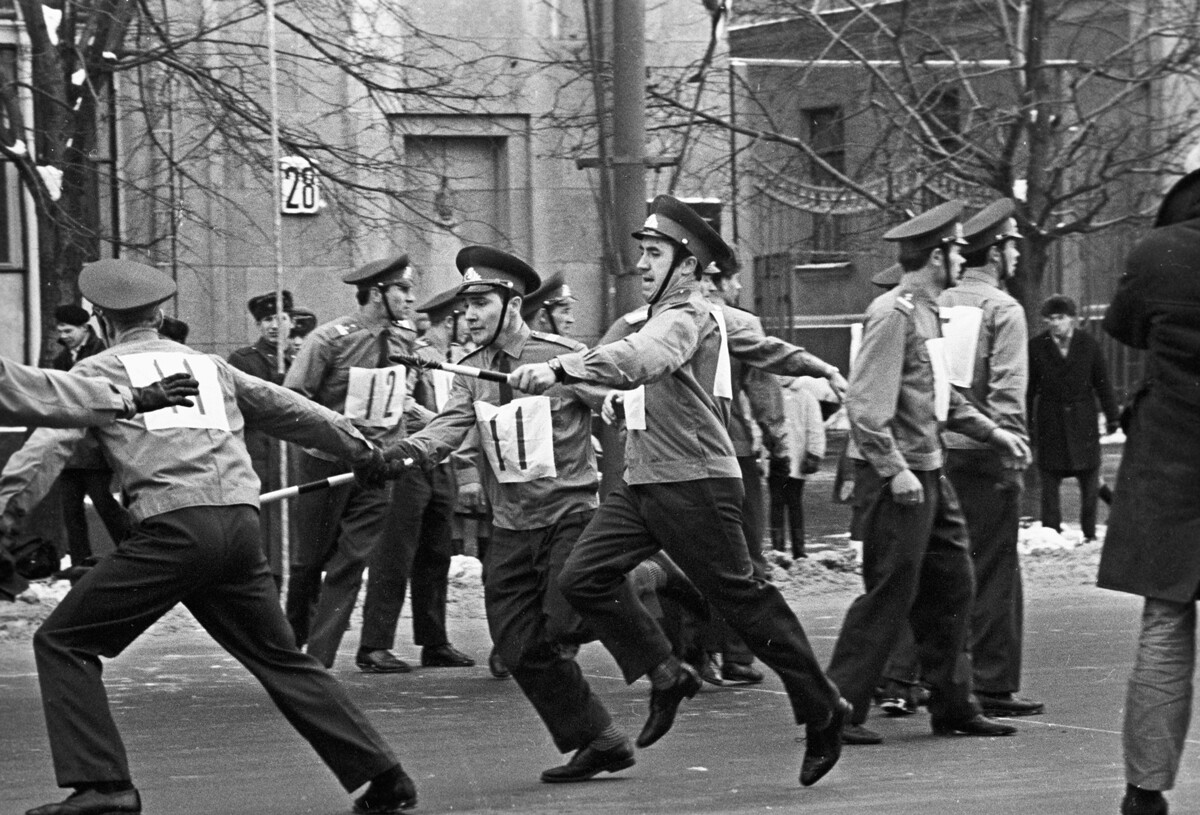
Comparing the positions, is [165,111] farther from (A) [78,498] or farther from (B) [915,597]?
(B) [915,597]

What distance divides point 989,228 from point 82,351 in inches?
255

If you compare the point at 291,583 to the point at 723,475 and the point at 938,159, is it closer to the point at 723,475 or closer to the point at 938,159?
the point at 723,475

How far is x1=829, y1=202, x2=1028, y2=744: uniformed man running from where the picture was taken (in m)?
7.67

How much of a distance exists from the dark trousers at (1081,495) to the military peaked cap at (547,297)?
15.3ft

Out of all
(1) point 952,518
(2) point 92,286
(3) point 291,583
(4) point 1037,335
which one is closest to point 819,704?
Answer: (1) point 952,518

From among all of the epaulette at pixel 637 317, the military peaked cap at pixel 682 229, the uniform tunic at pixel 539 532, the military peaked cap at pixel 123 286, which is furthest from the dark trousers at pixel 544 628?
the military peaked cap at pixel 123 286

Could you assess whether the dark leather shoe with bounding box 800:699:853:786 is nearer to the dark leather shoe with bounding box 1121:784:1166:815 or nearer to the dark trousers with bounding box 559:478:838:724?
the dark trousers with bounding box 559:478:838:724

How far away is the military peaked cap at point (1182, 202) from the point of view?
6.05m

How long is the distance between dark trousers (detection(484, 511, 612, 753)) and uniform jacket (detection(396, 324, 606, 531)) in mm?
62

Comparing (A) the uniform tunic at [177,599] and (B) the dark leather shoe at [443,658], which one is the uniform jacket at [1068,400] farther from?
Answer: (A) the uniform tunic at [177,599]

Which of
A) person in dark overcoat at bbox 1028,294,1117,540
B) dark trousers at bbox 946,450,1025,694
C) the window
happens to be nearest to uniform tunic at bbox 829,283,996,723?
dark trousers at bbox 946,450,1025,694

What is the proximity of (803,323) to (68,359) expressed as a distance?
13.6m

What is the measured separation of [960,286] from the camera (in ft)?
28.7

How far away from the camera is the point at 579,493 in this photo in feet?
24.8
